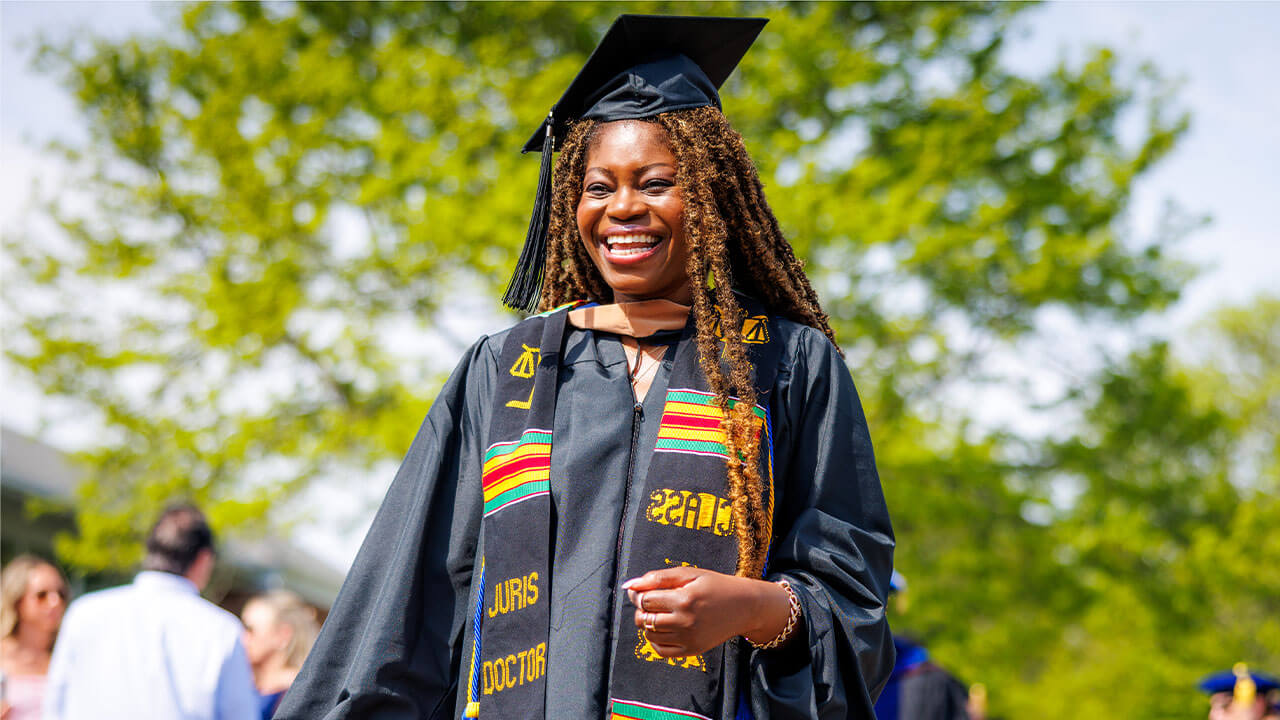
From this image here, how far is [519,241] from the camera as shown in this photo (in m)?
11.1

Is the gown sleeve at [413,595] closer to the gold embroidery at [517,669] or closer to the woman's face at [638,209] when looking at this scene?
the gold embroidery at [517,669]

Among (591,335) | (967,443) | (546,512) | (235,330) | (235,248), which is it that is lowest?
(546,512)

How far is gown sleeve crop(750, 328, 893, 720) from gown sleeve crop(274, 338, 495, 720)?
58cm

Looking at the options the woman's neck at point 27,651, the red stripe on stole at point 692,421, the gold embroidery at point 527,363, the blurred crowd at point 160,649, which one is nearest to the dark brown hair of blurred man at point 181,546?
the blurred crowd at point 160,649

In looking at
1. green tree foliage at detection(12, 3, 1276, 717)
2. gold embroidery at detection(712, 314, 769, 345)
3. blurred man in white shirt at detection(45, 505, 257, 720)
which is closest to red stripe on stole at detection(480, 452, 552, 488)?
gold embroidery at detection(712, 314, 769, 345)

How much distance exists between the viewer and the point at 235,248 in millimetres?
12680

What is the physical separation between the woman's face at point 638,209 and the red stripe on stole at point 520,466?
40 centimetres

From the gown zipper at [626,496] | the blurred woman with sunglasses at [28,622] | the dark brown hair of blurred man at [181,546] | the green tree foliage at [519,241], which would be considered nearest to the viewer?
the gown zipper at [626,496]

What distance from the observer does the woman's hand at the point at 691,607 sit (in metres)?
1.80

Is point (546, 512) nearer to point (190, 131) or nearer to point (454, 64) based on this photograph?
point (454, 64)

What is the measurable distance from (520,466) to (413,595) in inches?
11.9

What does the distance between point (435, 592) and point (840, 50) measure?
10.5m

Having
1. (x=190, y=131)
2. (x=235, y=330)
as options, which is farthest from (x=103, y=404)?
(x=190, y=131)

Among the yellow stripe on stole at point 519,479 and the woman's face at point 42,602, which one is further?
the woman's face at point 42,602
